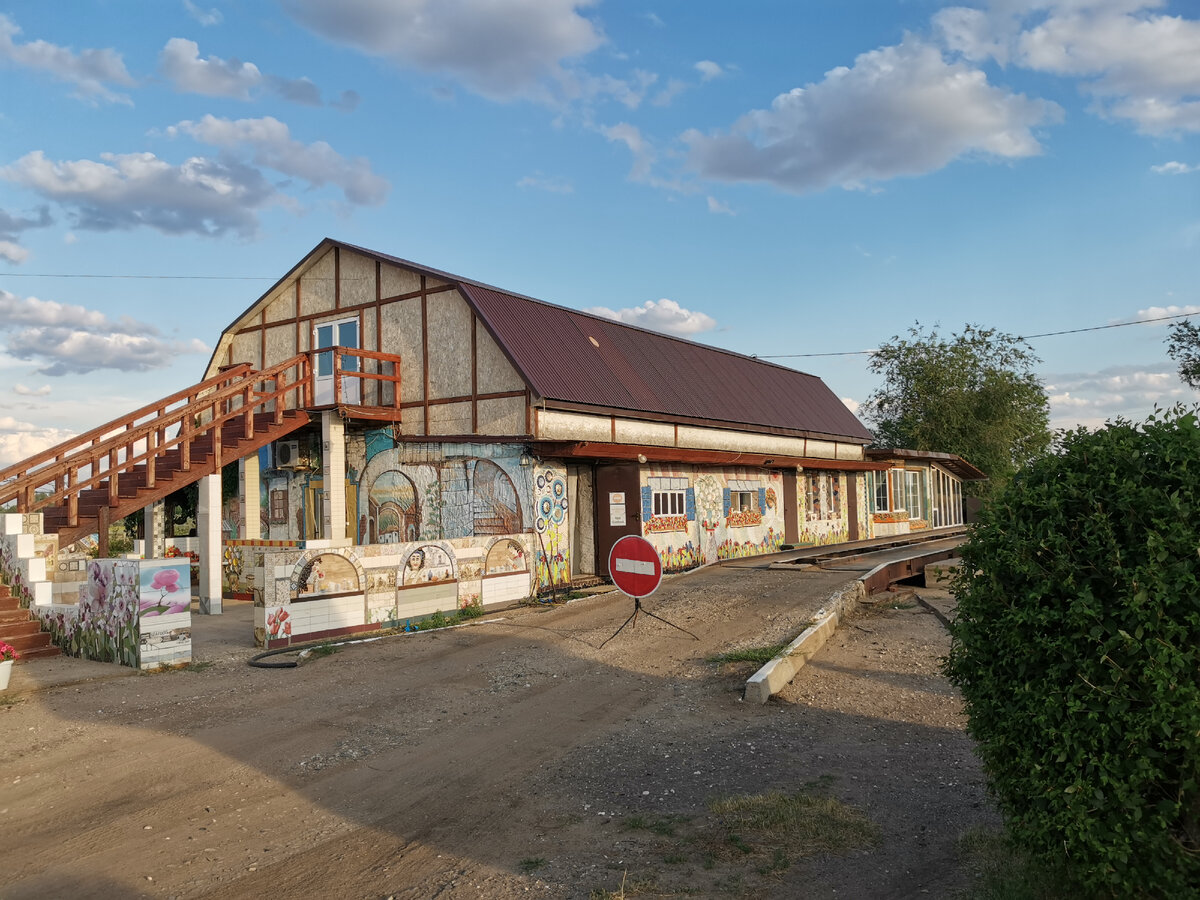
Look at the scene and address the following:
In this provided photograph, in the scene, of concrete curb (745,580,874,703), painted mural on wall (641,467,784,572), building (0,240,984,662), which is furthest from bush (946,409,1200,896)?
painted mural on wall (641,467,784,572)

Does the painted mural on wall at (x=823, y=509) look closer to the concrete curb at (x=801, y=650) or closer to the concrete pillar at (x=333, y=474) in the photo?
the concrete curb at (x=801, y=650)

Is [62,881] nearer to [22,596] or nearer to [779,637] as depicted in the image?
[779,637]

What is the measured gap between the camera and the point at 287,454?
820 inches

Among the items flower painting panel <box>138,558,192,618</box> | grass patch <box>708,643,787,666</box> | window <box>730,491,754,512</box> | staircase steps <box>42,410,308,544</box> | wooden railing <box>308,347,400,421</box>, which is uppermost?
wooden railing <box>308,347,400,421</box>

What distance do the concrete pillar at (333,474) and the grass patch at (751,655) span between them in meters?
11.0

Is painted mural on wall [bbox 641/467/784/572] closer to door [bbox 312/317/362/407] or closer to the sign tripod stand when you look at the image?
the sign tripod stand

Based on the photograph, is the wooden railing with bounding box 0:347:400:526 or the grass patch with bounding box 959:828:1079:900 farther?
the wooden railing with bounding box 0:347:400:526

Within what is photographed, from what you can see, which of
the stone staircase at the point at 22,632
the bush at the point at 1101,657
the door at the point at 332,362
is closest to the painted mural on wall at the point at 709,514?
the door at the point at 332,362

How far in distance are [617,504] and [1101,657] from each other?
48.1ft

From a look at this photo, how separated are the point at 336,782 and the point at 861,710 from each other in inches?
194

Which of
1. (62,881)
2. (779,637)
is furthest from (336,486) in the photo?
(62,881)

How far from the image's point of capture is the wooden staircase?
45.1ft

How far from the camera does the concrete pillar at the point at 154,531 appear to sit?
17.7 m

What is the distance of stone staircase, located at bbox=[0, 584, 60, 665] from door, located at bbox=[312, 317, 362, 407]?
8.33 m
